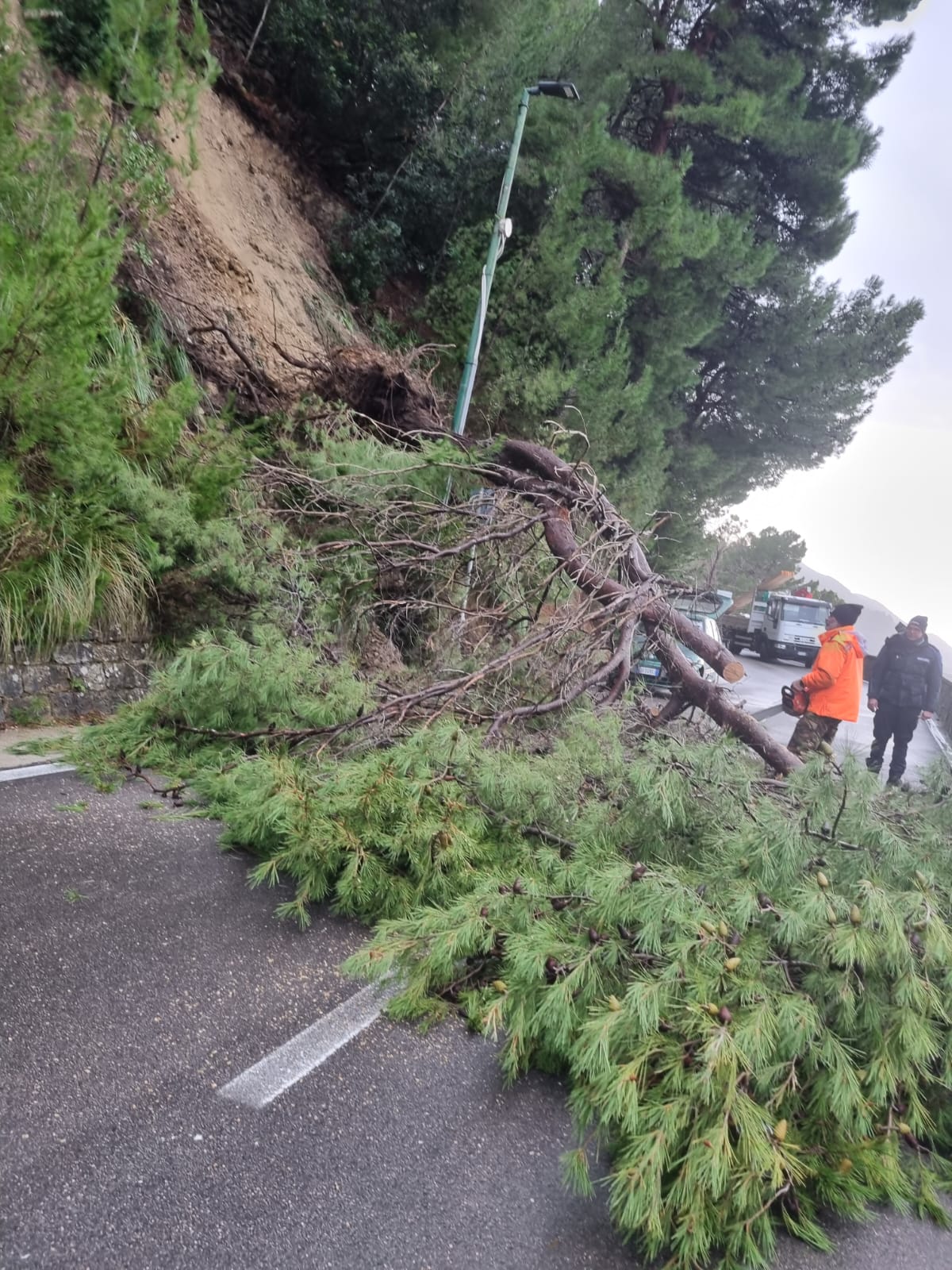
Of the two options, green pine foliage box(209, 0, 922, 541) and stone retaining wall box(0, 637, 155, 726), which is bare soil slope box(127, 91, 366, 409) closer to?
green pine foliage box(209, 0, 922, 541)

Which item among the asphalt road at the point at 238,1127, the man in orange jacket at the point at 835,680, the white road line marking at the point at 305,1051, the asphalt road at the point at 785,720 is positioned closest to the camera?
the asphalt road at the point at 238,1127

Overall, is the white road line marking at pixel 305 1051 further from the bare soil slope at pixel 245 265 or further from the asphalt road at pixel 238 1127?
the bare soil slope at pixel 245 265

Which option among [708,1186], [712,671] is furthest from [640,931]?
[712,671]

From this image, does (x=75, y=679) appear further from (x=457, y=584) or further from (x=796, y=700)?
(x=796, y=700)

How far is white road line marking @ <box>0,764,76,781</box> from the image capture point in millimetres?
4734

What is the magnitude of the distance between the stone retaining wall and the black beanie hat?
5.96 metres

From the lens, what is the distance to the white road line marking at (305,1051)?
7.99 feet

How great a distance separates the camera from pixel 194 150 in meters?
6.67

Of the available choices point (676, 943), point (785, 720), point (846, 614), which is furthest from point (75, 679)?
point (785, 720)

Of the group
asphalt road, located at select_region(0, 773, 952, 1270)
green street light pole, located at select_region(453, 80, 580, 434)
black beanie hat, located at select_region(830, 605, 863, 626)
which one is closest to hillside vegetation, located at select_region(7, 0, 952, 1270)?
asphalt road, located at select_region(0, 773, 952, 1270)

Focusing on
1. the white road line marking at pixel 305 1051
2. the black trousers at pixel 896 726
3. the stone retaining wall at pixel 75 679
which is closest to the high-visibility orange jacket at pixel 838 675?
the black trousers at pixel 896 726

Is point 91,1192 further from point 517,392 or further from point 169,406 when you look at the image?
point 517,392

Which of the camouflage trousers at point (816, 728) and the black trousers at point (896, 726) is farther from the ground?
the black trousers at point (896, 726)

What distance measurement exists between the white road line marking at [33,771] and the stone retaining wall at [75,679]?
0.96 m
